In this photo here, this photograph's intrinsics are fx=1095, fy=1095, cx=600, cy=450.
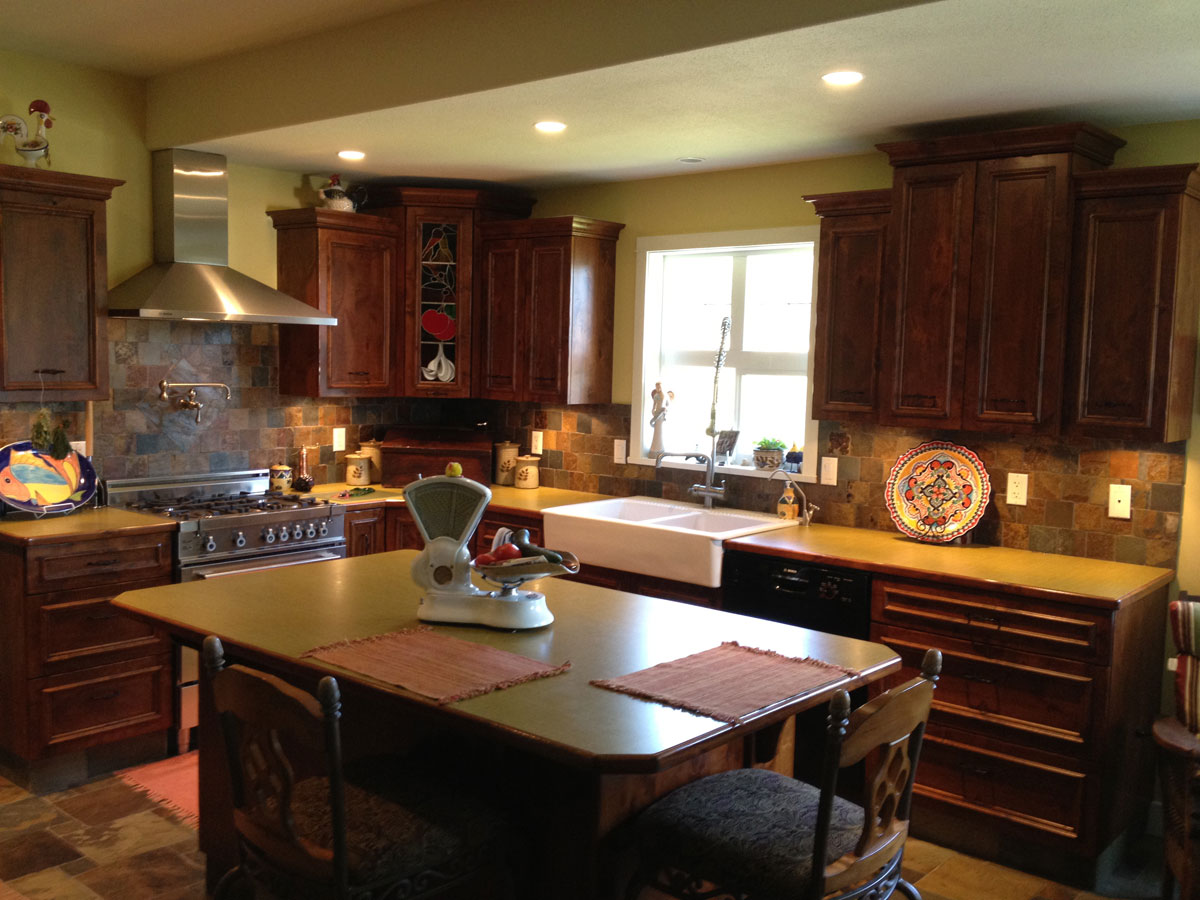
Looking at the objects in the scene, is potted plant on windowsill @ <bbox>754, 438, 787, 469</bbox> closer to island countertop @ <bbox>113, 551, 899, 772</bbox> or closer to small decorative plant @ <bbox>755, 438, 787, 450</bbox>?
small decorative plant @ <bbox>755, 438, 787, 450</bbox>

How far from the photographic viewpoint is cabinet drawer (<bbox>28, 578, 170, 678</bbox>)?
3.93 meters

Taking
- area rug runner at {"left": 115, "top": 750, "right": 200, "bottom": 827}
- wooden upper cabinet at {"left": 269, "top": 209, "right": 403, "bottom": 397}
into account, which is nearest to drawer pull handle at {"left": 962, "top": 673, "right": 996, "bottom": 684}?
area rug runner at {"left": 115, "top": 750, "right": 200, "bottom": 827}

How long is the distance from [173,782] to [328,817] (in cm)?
223

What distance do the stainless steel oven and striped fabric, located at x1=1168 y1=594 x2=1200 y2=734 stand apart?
3260 millimetres

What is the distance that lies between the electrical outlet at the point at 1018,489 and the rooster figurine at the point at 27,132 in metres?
3.94

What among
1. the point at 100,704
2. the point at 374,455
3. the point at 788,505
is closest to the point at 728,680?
the point at 788,505

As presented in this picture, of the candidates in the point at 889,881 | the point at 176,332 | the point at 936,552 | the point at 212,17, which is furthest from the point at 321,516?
the point at 889,881

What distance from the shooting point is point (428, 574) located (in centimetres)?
285

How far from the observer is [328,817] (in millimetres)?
2213

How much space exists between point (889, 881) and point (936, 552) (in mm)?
1968

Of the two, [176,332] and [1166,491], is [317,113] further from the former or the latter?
[1166,491]

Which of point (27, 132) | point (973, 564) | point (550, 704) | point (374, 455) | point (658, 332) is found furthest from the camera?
point (374, 455)

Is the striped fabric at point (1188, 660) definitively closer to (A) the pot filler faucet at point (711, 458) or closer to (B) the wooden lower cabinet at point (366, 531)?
(A) the pot filler faucet at point (711, 458)

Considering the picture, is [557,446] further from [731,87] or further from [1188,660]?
[1188,660]
